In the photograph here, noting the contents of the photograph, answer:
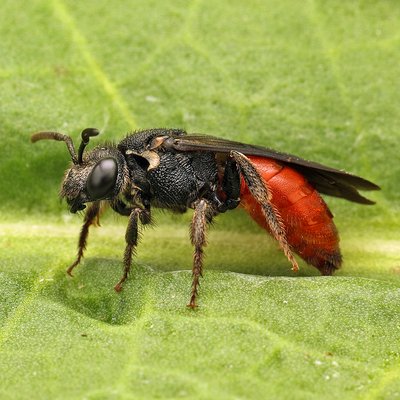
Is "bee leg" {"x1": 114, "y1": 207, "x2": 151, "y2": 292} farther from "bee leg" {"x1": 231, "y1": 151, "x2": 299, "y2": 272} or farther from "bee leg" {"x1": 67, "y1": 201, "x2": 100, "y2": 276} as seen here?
"bee leg" {"x1": 231, "y1": 151, "x2": 299, "y2": 272}

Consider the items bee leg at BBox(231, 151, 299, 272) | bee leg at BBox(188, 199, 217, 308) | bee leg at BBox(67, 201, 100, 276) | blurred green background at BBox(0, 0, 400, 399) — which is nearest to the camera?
blurred green background at BBox(0, 0, 400, 399)

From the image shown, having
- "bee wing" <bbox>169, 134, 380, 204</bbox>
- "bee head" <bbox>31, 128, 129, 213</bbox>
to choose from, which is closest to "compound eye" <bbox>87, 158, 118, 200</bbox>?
"bee head" <bbox>31, 128, 129, 213</bbox>

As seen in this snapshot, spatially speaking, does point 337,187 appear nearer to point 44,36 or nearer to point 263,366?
point 263,366

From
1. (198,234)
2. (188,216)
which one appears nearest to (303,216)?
(198,234)

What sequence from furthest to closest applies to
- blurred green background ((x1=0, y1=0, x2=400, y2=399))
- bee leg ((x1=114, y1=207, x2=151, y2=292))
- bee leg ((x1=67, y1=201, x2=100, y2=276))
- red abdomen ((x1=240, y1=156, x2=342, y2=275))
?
bee leg ((x1=67, y1=201, x2=100, y2=276)), red abdomen ((x1=240, y1=156, x2=342, y2=275)), bee leg ((x1=114, y1=207, x2=151, y2=292)), blurred green background ((x1=0, y1=0, x2=400, y2=399))

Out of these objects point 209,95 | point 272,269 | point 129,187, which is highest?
point 209,95

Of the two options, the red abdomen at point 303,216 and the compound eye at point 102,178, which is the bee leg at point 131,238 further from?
the red abdomen at point 303,216

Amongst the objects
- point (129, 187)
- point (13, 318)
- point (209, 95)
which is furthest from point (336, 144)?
point (13, 318)
